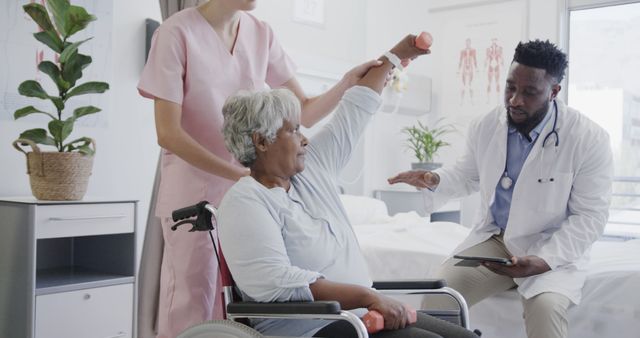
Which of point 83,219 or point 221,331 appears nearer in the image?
point 221,331

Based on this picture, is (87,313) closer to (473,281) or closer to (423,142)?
(473,281)

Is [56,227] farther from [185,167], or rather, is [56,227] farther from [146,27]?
Result: [146,27]

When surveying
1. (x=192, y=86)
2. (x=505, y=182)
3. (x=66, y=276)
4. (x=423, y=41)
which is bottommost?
(x=66, y=276)

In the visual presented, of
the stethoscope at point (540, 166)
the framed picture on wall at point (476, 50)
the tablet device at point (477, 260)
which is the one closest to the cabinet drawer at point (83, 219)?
the tablet device at point (477, 260)

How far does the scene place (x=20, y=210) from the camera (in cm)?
230

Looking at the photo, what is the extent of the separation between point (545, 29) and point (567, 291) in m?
3.52

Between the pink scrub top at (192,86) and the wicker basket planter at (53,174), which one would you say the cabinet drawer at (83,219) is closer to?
the wicker basket planter at (53,174)

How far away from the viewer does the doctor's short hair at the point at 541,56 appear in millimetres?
2088

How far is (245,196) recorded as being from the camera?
4.89 ft

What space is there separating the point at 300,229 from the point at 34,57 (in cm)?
177

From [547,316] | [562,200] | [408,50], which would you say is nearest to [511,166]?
[562,200]

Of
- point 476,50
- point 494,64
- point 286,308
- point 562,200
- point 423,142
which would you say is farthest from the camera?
point 476,50

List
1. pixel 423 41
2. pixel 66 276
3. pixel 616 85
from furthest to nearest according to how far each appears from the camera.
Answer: pixel 616 85 → pixel 66 276 → pixel 423 41

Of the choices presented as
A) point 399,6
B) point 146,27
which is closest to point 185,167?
point 146,27
